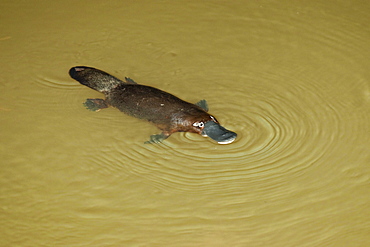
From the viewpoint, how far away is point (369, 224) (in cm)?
245

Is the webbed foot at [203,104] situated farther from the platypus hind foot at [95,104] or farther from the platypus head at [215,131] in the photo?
the platypus hind foot at [95,104]

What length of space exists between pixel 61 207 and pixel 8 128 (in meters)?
0.83

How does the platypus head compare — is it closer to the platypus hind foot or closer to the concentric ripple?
the concentric ripple

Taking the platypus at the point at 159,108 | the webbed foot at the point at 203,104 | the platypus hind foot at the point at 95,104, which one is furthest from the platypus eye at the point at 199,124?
the platypus hind foot at the point at 95,104

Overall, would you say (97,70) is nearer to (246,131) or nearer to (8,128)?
(8,128)

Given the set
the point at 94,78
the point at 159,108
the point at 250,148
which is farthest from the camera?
the point at 94,78

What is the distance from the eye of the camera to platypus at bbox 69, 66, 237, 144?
292 cm

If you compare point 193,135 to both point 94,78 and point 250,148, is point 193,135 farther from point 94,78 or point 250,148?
point 94,78

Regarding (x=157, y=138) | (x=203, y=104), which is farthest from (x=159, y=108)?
(x=203, y=104)

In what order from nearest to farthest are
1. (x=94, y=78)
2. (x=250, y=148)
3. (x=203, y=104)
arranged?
(x=250, y=148), (x=203, y=104), (x=94, y=78)

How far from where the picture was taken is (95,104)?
3.16 m

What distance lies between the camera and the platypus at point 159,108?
2.92 m

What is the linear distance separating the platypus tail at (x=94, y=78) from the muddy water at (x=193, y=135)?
0.30 ft

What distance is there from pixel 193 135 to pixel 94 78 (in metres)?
0.90
